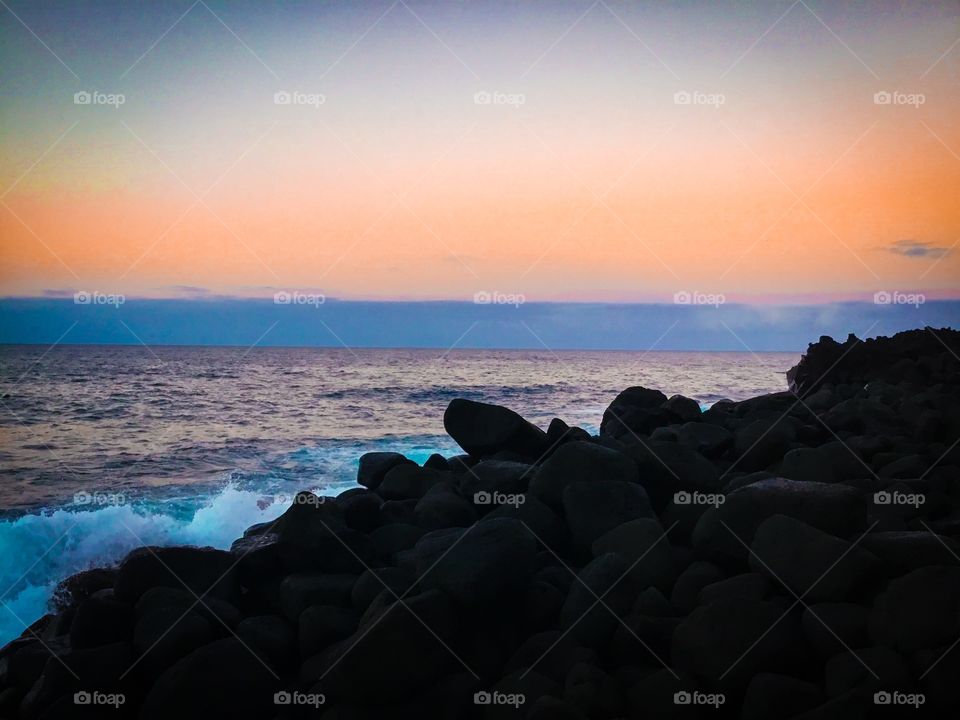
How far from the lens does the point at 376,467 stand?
7461 millimetres

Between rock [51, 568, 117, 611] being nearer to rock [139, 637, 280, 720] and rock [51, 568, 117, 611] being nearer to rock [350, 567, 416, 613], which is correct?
rock [139, 637, 280, 720]

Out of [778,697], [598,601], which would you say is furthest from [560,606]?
[778,697]

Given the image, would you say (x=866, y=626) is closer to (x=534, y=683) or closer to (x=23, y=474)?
(x=534, y=683)

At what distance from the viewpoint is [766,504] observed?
14.6 feet

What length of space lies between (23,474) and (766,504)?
62.3 ft

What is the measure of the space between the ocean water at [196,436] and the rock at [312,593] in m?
5.44

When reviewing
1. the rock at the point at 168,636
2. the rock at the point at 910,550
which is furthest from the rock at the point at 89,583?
the rock at the point at 910,550
